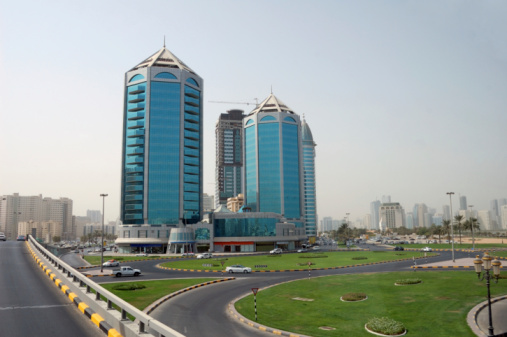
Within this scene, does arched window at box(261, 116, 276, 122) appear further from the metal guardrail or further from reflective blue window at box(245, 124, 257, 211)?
the metal guardrail

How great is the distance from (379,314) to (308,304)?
6.56 meters

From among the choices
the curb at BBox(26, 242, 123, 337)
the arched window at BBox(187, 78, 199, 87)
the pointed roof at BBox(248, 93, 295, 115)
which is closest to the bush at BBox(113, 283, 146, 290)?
the curb at BBox(26, 242, 123, 337)

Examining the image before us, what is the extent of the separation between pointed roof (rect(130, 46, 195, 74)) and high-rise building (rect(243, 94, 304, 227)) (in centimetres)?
4776

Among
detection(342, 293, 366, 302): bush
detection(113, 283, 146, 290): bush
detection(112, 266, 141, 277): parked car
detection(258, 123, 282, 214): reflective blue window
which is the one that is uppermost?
detection(258, 123, 282, 214): reflective blue window

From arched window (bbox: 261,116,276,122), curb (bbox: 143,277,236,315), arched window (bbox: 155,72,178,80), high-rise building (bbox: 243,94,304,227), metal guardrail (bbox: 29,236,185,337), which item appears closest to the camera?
metal guardrail (bbox: 29,236,185,337)

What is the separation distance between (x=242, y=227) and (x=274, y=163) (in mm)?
46594

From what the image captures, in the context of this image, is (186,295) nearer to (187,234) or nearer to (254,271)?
(254,271)

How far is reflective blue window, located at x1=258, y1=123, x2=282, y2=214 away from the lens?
18350 centimetres

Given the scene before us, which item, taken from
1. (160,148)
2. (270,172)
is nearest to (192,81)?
(160,148)

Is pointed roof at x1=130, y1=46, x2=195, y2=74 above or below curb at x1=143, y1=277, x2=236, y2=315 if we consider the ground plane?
above

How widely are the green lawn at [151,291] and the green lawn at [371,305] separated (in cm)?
857

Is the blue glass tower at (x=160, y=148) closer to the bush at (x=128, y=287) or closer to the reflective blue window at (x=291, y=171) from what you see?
the reflective blue window at (x=291, y=171)

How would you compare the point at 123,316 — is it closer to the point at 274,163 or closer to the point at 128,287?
the point at 128,287

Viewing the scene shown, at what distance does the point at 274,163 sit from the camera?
18400 centimetres
